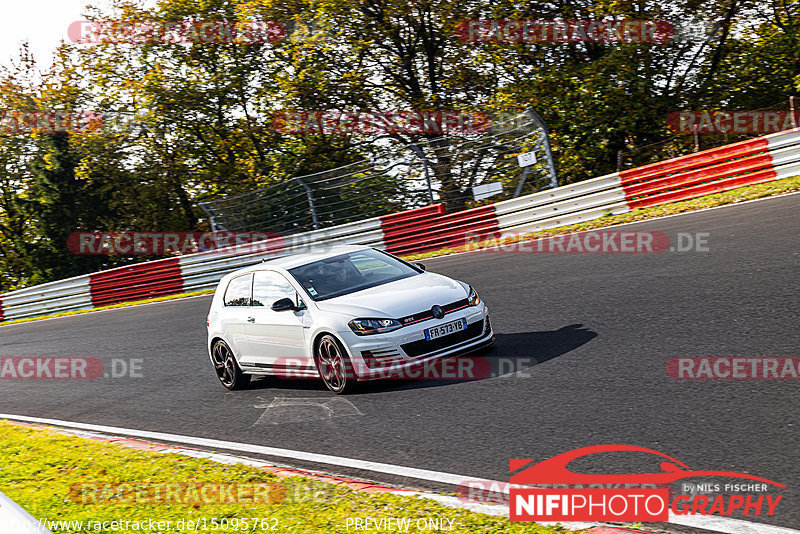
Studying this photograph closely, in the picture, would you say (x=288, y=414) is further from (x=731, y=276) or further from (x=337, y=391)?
(x=731, y=276)

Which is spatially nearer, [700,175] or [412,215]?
[700,175]

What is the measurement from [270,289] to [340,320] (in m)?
1.62

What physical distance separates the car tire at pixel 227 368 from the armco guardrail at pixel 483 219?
29.8ft

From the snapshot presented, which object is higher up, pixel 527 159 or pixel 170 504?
pixel 527 159

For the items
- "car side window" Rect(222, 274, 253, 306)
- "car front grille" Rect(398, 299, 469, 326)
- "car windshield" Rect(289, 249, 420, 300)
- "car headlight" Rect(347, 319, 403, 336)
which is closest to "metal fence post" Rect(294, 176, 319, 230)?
"car side window" Rect(222, 274, 253, 306)

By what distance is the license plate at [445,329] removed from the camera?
27.2 ft

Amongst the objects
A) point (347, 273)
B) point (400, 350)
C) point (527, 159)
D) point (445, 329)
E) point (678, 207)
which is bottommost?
point (400, 350)

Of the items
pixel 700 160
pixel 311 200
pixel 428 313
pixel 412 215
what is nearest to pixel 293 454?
pixel 428 313

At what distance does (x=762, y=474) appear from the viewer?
4.71 metres

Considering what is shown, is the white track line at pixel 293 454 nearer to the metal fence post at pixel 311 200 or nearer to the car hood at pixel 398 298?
the car hood at pixel 398 298

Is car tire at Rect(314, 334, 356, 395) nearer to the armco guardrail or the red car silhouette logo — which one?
the red car silhouette logo

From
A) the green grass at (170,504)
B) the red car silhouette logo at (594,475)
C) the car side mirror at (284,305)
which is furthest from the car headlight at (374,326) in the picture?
the red car silhouette logo at (594,475)

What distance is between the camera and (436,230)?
1941 centimetres

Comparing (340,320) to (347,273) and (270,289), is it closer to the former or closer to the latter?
(347,273)
